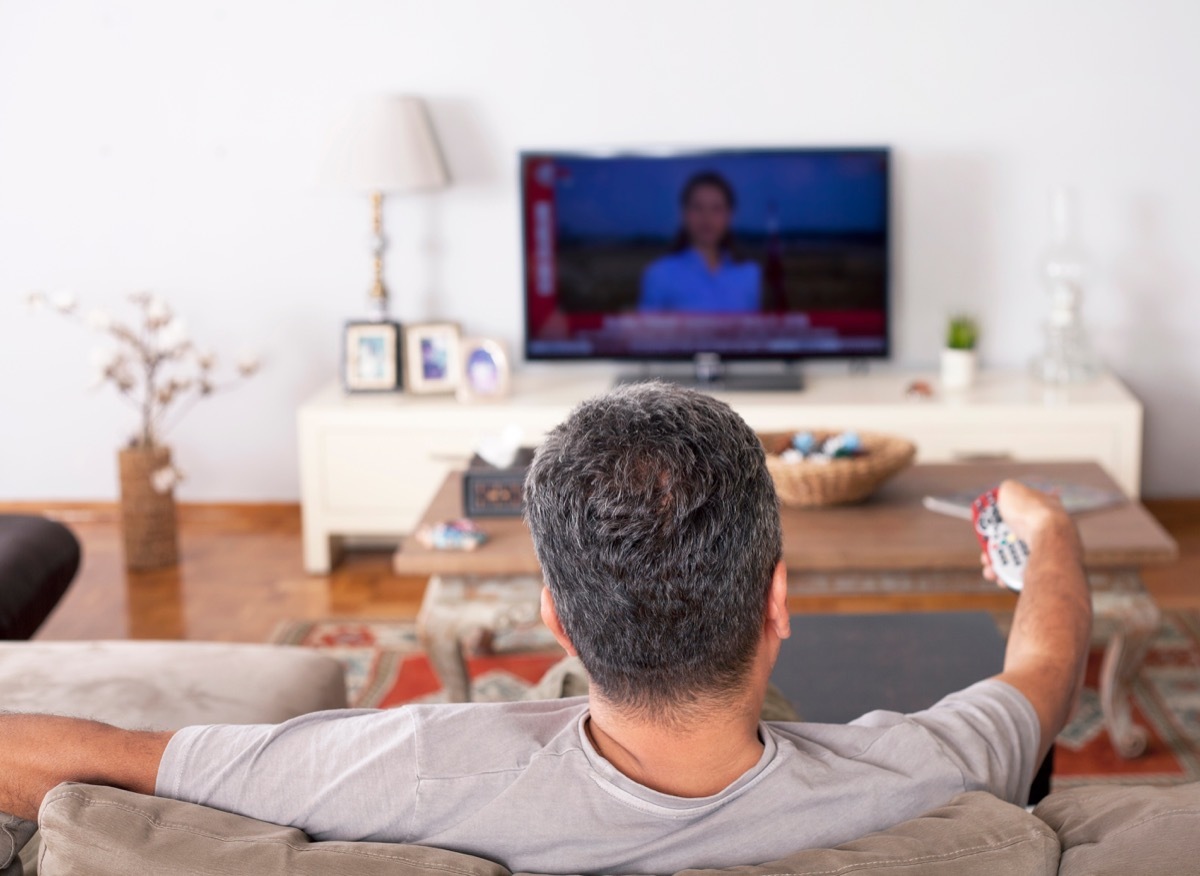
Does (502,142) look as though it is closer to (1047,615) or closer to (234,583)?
(234,583)

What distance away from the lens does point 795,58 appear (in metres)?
4.07

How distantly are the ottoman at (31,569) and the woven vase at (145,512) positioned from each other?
0.92 metres

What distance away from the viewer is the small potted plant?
12.9 feet

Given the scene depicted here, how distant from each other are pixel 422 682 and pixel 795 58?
213cm

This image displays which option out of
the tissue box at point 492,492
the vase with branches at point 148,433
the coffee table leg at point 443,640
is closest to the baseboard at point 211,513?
the vase with branches at point 148,433

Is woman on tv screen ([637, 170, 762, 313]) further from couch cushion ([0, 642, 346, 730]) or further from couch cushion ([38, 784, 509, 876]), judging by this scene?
couch cushion ([38, 784, 509, 876])

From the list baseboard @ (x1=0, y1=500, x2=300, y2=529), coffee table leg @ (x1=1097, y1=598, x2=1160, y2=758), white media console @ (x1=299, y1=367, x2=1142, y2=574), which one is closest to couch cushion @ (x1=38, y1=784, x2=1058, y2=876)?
coffee table leg @ (x1=1097, y1=598, x2=1160, y2=758)

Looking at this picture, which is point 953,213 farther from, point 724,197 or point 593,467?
point 593,467

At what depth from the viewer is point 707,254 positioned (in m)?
4.11

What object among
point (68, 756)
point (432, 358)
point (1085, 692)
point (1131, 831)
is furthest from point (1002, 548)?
point (432, 358)

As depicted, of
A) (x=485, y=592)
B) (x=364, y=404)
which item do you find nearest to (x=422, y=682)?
(x=485, y=592)

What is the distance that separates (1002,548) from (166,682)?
118 cm

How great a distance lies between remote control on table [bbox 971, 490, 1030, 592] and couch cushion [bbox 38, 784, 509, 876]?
0.85 metres

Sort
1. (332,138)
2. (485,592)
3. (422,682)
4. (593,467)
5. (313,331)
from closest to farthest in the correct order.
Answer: (593,467), (485,592), (422,682), (332,138), (313,331)
